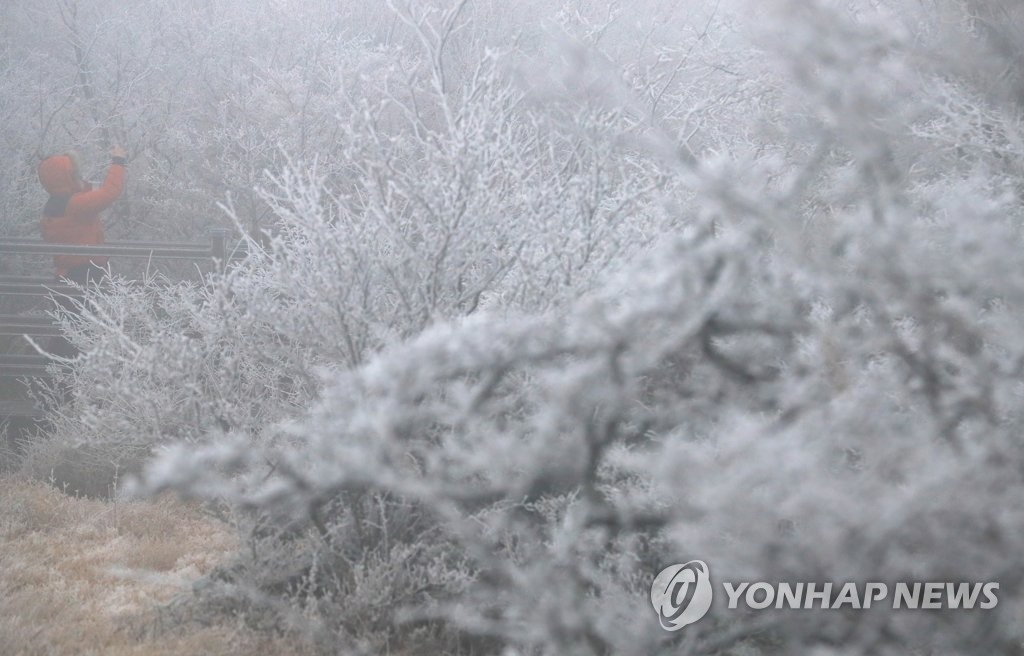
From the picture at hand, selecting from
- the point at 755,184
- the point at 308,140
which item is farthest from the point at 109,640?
the point at 308,140

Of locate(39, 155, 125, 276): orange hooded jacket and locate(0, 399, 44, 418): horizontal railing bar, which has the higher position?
locate(39, 155, 125, 276): orange hooded jacket

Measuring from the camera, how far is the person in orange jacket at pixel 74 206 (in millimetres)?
11016

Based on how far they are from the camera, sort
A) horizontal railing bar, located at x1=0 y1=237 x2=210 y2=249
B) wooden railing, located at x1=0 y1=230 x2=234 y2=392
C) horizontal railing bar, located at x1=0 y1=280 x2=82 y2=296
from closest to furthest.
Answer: wooden railing, located at x1=0 y1=230 x2=234 y2=392 → horizontal railing bar, located at x1=0 y1=280 x2=82 y2=296 → horizontal railing bar, located at x1=0 y1=237 x2=210 y2=249

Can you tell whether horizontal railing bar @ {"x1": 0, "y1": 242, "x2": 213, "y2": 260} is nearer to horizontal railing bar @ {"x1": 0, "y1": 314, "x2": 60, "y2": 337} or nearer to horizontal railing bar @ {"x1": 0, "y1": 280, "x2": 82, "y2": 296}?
horizontal railing bar @ {"x1": 0, "y1": 280, "x2": 82, "y2": 296}

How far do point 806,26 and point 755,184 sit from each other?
57.8 inches

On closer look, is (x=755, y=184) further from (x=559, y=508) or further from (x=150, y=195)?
(x=150, y=195)

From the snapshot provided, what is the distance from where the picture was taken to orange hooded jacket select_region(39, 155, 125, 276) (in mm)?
11023

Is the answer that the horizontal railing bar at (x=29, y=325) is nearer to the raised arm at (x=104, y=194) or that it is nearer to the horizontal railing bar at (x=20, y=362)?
the horizontal railing bar at (x=20, y=362)

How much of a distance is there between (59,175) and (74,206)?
0.37 m

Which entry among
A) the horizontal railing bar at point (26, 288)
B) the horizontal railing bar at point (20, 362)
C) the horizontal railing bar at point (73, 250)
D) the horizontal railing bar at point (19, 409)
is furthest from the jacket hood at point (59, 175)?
the horizontal railing bar at point (19, 409)

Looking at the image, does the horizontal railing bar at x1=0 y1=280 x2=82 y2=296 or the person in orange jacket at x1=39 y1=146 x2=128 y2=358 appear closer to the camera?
the horizontal railing bar at x1=0 y1=280 x2=82 y2=296

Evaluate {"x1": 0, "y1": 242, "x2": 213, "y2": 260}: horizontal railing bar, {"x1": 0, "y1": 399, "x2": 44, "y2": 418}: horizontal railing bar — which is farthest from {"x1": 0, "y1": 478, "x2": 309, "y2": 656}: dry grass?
{"x1": 0, "y1": 242, "x2": 213, "y2": 260}: horizontal railing bar

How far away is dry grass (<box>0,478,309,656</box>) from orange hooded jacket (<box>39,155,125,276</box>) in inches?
149

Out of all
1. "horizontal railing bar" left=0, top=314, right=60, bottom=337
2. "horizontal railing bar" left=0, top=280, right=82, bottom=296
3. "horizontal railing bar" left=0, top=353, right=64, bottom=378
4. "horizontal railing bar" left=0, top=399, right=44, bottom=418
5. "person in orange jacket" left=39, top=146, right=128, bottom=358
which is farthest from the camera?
"person in orange jacket" left=39, top=146, right=128, bottom=358
